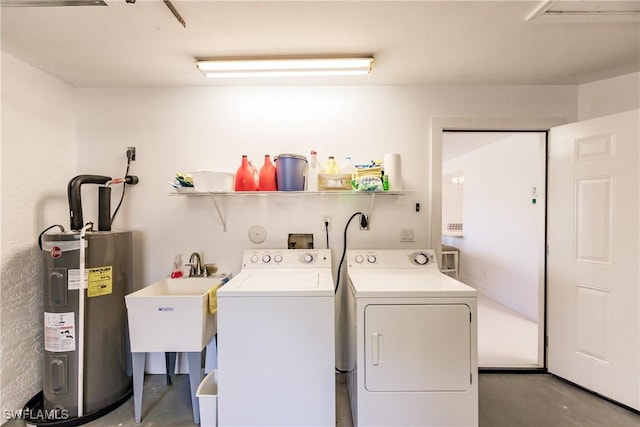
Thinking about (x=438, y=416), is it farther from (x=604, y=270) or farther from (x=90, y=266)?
(x=90, y=266)

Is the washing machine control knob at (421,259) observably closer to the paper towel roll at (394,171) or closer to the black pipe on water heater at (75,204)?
the paper towel roll at (394,171)

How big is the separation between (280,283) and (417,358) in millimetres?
849

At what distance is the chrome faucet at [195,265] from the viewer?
6.75 ft

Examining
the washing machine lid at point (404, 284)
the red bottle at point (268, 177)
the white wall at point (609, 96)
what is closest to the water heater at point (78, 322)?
the red bottle at point (268, 177)

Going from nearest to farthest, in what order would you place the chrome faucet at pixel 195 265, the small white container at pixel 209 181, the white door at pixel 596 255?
the white door at pixel 596 255 < the small white container at pixel 209 181 < the chrome faucet at pixel 195 265

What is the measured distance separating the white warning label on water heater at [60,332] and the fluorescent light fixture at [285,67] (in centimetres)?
180

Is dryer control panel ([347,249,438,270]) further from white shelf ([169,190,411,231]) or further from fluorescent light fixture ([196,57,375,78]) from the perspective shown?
fluorescent light fixture ([196,57,375,78])

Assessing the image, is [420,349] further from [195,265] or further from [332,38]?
[332,38]

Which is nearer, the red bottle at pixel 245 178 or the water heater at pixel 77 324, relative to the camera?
the water heater at pixel 77 324

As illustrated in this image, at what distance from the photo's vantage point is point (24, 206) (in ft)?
5.76

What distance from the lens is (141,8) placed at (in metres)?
1.30

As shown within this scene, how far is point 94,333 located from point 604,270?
3390mm

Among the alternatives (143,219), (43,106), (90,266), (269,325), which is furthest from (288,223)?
(43,106)

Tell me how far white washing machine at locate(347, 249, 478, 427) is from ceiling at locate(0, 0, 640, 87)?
1.44 m
